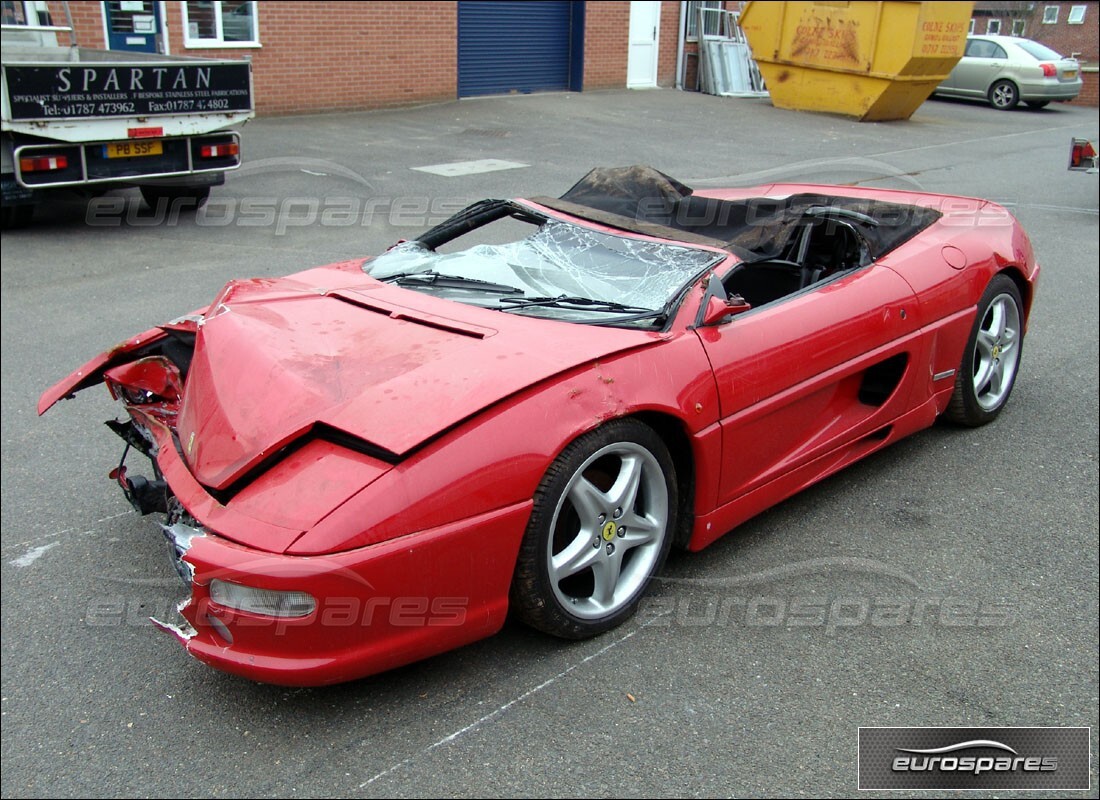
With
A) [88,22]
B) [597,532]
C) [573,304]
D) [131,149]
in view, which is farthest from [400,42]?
[597,532]

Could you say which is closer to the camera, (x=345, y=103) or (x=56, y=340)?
(x=56, y=340)

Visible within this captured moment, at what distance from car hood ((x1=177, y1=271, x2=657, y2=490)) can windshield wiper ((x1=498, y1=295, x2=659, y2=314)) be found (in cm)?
14

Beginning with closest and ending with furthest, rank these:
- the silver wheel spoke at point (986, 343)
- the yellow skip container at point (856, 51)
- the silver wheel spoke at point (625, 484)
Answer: the silver wheel spoke at point (625, 484) → the silver wheel spoke at point (986, 343) → the yellow skip container at point (856, 51)

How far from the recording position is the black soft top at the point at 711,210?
447cm

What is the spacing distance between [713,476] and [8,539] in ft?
8.72

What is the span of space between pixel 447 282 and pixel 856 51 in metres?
16.6

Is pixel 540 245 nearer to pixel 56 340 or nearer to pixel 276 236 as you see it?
pixel 56 340

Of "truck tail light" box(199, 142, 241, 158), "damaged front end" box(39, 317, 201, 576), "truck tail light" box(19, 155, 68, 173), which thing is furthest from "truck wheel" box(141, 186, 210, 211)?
"damaged front end" box(39, 317, 201, 576)

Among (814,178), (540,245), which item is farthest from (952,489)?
(814,178)

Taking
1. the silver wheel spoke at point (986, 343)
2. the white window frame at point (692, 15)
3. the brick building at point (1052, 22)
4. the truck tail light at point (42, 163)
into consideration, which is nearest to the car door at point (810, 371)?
the silver wheel spoke at point (986, 343)

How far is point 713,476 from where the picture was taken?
3.52m

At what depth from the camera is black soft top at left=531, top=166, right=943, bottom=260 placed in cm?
447

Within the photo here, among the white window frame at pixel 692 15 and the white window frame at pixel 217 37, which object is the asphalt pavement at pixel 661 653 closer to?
the white window frame at pixel 217 37

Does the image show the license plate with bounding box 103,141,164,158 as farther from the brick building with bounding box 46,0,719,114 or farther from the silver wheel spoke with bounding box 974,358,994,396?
the silver wheel spoke with bounding box 974,358,994,396
